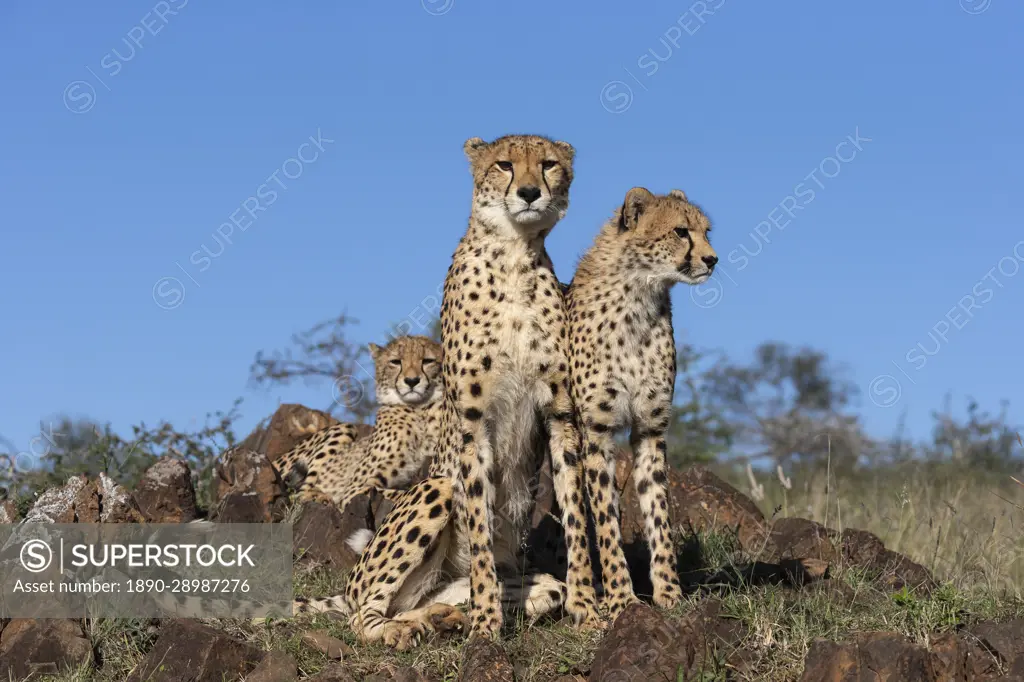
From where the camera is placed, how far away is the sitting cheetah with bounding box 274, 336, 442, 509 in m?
8.10

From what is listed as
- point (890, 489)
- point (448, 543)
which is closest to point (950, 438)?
point (890, 489)

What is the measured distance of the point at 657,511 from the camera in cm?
554

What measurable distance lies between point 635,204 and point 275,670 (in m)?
2.65

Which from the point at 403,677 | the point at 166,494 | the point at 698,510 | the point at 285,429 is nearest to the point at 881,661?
the point at 403,677

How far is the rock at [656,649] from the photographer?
4395mm

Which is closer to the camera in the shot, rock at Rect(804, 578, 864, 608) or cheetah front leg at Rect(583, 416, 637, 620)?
cheetah front leg at Rect(583, 416, 637, 620)

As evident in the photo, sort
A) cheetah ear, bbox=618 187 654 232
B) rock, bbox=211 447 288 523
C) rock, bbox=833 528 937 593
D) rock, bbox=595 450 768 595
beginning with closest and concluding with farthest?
1. cheetah ear, bbox=618 187 654 232
2. rock, bbox=833 528 937 593
3. rock, bbox=595 450 768 595
4. rock, bbox=211 447 288 523

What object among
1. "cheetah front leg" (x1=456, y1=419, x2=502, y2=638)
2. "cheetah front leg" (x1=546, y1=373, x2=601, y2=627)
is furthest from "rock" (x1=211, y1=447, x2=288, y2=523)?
"cheetah front leg" (x1=546, y1=373, x2=601, y2=627)

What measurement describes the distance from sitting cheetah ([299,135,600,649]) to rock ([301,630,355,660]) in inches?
4.9

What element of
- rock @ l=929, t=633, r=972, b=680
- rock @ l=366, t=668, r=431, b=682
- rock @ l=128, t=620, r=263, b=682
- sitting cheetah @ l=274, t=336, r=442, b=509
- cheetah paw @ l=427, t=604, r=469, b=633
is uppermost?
sitting cheetah @ l=274, t=336, r=442, b=509

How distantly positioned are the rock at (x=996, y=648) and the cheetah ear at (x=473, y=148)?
9.49 feet

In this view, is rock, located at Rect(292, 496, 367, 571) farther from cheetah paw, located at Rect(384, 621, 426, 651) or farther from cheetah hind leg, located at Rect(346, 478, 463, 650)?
cheetah paw, located at Rect(384, 621, 426, 651)

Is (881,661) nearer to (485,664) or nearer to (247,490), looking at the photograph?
(485,664)

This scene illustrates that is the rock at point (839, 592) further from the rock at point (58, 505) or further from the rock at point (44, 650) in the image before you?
the rock at point (58, 505)
